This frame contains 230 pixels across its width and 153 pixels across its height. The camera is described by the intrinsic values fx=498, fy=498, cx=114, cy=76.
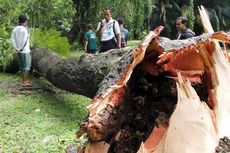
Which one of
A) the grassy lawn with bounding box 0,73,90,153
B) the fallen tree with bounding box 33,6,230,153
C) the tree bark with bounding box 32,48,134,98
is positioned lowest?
the grassy lawn with bounding box 0,73,90,153

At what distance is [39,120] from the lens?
8.10 meters

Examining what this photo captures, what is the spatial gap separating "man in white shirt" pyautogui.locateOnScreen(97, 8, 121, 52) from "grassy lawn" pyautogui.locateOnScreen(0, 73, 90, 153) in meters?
1.45

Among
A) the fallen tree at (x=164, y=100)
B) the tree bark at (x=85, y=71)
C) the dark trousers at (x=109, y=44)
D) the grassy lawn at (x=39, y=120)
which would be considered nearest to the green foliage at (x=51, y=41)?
the dark trousers at (x=109, y=44)

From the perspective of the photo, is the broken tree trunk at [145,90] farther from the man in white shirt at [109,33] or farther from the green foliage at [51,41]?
the green foliage at [51,41]

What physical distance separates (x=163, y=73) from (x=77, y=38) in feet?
50.3

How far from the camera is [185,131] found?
3.53 metres

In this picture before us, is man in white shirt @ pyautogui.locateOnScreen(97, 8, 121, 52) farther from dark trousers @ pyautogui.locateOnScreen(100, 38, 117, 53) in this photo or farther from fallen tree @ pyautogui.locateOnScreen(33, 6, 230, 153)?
fallen tree @ pyautogui.locateOnScreen(33, 6, 230, 153)

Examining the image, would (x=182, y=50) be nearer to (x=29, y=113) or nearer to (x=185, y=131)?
(x=185, y=131)

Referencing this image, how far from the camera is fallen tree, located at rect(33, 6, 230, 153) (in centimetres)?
359

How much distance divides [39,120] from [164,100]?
13.8 feet

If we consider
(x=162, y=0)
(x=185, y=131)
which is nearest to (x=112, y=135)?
(x=185, y=131)

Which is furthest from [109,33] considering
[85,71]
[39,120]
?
[39,120]

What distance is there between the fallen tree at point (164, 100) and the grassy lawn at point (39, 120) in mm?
1986

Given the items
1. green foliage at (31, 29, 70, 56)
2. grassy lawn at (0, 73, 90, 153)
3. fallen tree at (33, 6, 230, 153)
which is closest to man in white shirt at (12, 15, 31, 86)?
grassy lawn at (0, 73, 90, 153)
